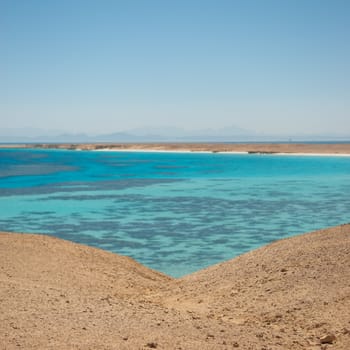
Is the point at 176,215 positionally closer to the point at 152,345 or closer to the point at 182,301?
the point at 182,301

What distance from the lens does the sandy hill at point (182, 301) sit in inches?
280

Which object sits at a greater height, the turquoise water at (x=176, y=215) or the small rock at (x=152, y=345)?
the small rock at (x=152, y=345)

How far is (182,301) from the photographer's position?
10.2 meters

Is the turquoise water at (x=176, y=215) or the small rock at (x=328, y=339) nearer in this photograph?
the small rock at (x=328, y=339)

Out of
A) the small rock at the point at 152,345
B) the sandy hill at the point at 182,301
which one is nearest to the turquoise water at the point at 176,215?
the sandy hill at the point at 182,301

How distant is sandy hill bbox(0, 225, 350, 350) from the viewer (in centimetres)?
711

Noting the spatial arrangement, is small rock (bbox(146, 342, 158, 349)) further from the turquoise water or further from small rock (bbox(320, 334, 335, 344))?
the turquoise water

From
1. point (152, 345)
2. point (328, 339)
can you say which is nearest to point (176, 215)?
point (328, 339)

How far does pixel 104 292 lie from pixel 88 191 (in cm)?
3087

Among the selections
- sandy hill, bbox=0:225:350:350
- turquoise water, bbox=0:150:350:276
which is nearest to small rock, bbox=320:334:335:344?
sandy hill, bbox=0:225:350:350

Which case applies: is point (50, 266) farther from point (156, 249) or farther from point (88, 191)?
point (88, 191)

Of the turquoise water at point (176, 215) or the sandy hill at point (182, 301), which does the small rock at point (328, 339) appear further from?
the turquoise water at point (176, 215)

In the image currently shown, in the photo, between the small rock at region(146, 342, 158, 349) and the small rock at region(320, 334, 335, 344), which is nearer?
the small rock at region(146, 342, 158, 349)

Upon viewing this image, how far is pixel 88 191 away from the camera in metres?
40.9
